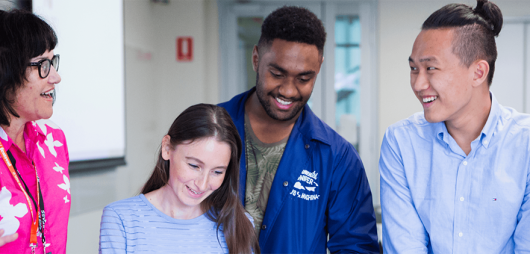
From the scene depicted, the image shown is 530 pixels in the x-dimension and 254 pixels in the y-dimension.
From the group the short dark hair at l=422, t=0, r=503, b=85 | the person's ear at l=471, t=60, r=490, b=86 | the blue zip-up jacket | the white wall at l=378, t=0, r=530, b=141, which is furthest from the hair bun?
the white wall at l=378, t=0, r=530, b=141

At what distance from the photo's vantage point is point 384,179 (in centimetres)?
156

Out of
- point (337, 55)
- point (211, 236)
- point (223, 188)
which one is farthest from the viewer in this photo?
point (337, 55)

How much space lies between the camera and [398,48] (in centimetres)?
436

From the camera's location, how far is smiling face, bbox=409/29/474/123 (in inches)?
54.2

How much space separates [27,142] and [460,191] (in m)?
1.46

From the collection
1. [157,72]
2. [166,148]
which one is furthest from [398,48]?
[166,148]

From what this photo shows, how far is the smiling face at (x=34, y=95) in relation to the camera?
1.23m

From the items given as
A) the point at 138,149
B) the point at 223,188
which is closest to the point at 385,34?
the point at 138,149

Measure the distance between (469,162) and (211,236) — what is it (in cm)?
92

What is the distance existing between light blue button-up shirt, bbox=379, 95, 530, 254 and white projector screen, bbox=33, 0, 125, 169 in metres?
1.89

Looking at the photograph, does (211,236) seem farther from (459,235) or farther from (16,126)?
(459,235)

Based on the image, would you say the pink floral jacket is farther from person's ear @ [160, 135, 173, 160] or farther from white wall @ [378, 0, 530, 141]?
white wall @ [378, 0, 530, 141]

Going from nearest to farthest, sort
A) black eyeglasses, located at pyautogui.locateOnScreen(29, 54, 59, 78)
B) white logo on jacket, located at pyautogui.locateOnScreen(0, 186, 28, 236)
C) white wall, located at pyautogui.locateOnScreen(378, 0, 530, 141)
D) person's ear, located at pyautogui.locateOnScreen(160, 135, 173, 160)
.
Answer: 1. white logo on jacket, located at pyautogui.locateOnScreen(0, 186, 28, 236)
2. black eyeglasses, located at pyautogui.locateOnScreen(29, 54, 59, 78)
3. person's ear, located at pyautogui.locateOnScreen(160, 135, 173, 160)
4. white wall, located at pyautogui.locateOnScreen(378, 0, 530, 141)

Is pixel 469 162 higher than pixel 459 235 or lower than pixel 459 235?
higher
